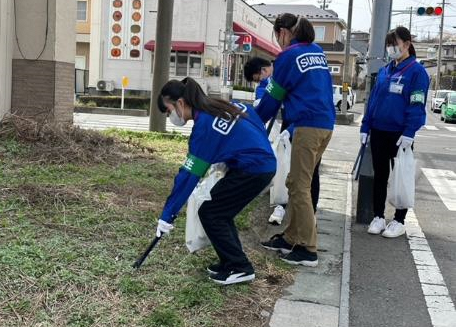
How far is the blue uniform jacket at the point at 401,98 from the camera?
194 inches

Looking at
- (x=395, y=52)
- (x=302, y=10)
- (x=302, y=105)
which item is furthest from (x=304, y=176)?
(x=302, y=10)

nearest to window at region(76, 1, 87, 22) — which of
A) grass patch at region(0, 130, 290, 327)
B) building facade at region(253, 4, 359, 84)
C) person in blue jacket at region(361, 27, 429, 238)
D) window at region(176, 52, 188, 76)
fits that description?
window at region(176, 52, 188, 76)

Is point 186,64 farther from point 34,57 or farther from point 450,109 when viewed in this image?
point 34,57

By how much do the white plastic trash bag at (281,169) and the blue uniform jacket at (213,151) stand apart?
1953mm

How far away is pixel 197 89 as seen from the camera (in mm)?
3443

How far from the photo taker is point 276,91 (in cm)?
416

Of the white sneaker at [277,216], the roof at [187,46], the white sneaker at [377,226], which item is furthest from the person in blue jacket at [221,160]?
the roof at [187,46]

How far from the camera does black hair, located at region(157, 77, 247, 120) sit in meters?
3.39

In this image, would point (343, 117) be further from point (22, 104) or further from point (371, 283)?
point (371, 283)

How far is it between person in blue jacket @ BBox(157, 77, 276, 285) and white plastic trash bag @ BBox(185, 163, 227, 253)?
0.18 feet

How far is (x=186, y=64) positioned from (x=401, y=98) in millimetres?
23502

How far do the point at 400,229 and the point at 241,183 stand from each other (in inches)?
98.1

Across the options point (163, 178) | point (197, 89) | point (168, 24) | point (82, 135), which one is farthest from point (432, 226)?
point (168, 24)

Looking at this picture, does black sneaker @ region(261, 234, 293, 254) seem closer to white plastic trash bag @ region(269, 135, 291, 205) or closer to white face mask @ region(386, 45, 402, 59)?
white plastic trash bag @ region(269, 135, 291, 205)
